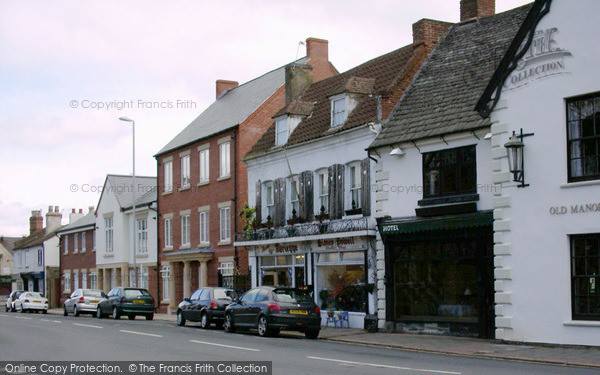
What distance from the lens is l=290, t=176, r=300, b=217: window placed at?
97.1 feet

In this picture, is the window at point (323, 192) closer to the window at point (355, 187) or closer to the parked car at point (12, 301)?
the window at point (355, 187)

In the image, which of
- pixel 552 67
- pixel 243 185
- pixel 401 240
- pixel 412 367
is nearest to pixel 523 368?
pixel 412 367

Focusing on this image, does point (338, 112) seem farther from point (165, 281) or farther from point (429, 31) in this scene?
point (165, 281)

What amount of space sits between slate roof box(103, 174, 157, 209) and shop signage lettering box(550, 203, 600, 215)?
3326 centimetres

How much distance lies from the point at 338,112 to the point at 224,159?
948cm

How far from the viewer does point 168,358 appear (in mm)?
15391

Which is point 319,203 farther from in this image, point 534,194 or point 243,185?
point 534,194

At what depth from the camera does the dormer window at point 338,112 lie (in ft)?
91.8

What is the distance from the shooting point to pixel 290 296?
75.4ft

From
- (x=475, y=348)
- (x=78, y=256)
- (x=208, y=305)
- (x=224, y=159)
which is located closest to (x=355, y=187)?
(x=208, y=305)

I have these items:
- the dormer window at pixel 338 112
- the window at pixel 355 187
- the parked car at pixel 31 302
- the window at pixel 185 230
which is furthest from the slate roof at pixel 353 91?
the parked car at pixel 31 302

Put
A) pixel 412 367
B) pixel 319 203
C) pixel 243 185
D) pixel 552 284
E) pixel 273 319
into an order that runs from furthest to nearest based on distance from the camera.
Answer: pixel 243 185 → pixel 319 203 → pixel 273 319 → pixel 552 284 → pixel 412 367

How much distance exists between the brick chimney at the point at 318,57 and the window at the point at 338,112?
8.23 m

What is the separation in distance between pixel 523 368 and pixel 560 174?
5.86 metres
